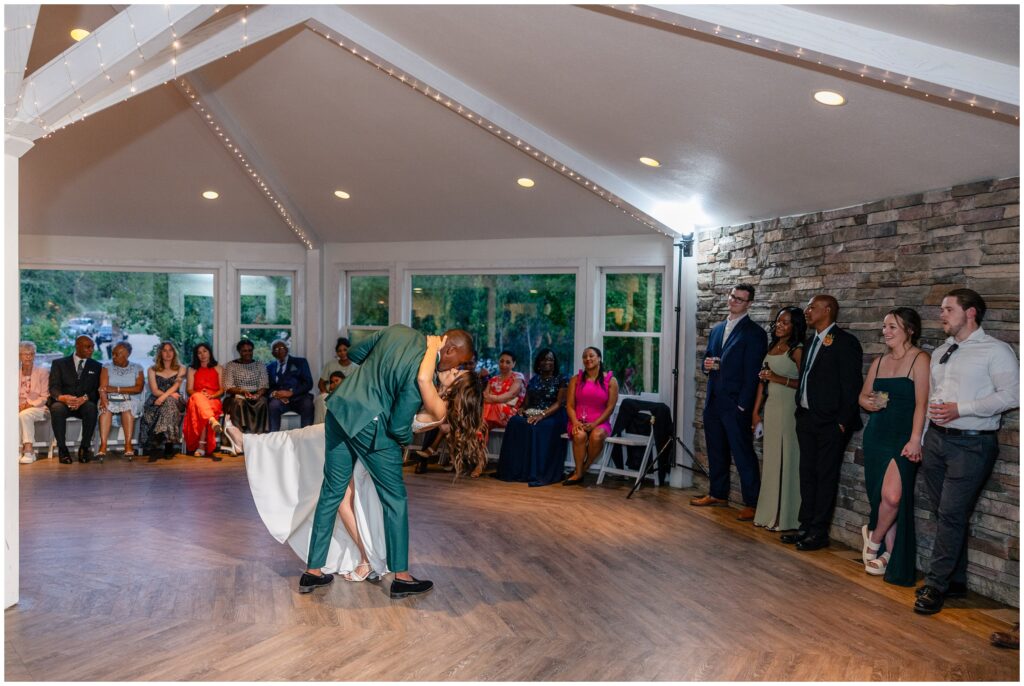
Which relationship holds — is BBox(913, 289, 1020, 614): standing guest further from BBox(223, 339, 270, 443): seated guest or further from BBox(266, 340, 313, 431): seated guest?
BBox(223, 339, 270, 443): seated guest

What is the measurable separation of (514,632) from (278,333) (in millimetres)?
6490

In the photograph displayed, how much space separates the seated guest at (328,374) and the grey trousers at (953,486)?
225 inches

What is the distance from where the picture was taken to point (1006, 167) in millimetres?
4527

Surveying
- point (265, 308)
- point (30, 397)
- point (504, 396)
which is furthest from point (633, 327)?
point (30, 397)

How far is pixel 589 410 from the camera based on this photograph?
788 cm

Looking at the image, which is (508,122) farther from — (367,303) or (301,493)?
(367,303)

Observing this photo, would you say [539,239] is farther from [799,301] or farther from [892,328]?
[892,328]

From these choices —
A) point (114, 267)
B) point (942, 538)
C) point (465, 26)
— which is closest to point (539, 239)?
point (465, 26)

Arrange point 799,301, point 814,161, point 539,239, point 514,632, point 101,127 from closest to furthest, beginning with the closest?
point 514,632 → point 814,161 → point 799,301 → point 101,127 → point 539,239

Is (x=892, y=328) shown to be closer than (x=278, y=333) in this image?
Yes

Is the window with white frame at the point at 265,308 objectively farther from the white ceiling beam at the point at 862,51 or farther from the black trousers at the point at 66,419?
the white ceiling beam at the point at 862,51

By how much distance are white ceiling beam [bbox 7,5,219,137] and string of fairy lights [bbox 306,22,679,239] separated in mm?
1576

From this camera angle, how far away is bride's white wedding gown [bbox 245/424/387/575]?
4.94 metres

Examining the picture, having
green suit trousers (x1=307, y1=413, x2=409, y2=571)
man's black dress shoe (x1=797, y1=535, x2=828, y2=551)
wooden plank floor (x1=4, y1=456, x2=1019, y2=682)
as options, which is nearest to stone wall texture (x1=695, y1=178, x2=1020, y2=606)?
man's black dress shoe (x1=797, y1=535, x2=828, y2=551)
